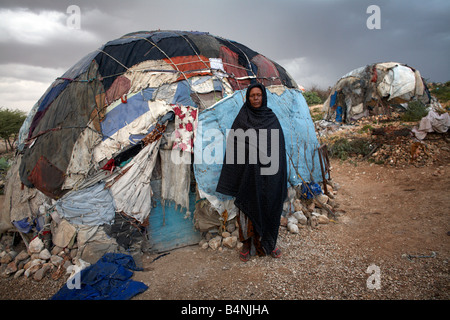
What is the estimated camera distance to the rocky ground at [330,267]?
234 cm

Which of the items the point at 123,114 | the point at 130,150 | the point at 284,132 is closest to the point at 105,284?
the point at 130,150

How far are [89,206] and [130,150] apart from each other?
2.71 ft

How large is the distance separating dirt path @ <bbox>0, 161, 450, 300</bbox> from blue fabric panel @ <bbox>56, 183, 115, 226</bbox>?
0.71 metres

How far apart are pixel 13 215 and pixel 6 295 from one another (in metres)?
1.16

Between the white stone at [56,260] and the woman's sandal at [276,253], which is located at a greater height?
the woman's sandal at [276,253]

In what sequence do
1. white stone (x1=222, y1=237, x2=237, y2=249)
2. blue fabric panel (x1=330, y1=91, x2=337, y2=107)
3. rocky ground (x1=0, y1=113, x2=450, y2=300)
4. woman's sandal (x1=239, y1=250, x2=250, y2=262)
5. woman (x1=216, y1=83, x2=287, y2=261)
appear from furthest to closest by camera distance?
blue fabric panel (x1=330, y1=91, x2=337, y2=107), white stone (x1=222, y1=237, x2=237, y2=249), woman's sandal (x1=239, y1=250, x2=250, y2=262), woman (x1=216, y1=83, x2=287, y2=261), rocky ground (x1=0, y1=113, x2=450, y2=300)

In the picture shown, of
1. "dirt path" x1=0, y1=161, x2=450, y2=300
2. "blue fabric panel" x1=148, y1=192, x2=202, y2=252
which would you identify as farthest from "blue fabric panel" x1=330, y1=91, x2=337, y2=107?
"blue fabric panel" x1=148, y1=192, x2=202, y2=252

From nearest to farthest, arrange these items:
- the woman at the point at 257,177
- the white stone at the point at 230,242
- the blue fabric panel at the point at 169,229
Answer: the woman at the point at 257,177, the white stone at the point at 230,242, the blue fabric panel at the point at 169,229

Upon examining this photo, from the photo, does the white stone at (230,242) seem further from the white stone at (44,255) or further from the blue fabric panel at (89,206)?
the white stone at (44,255)

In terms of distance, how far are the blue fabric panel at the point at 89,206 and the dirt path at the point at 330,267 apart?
71 centimetres

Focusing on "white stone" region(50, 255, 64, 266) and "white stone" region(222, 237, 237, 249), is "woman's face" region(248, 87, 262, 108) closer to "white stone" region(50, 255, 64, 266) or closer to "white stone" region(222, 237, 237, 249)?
"white stone" region(222, 237, 237, 249)

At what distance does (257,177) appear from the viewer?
267 cm

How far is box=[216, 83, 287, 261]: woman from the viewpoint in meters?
2.69

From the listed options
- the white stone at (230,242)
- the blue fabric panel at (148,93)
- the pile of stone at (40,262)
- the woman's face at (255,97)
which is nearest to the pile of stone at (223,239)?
the white stone at (230,242)
